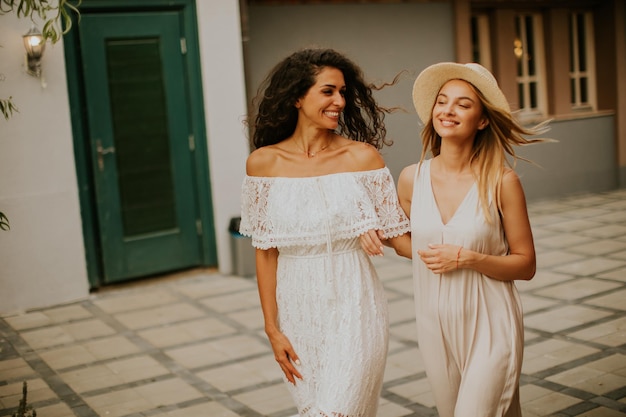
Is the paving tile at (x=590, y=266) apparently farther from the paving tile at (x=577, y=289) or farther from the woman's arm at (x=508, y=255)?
the woman's arm at (x=508, y=255)

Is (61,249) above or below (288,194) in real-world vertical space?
below

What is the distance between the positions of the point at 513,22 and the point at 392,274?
5243mm

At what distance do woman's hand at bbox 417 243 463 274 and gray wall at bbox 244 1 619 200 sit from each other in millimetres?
5658

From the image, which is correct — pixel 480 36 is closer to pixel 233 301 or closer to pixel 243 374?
pixel 233 301

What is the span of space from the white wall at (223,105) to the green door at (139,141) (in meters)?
0.24

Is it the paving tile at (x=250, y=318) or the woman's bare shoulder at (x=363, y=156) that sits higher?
the woman's bare shoulder at (x=363, y=156)

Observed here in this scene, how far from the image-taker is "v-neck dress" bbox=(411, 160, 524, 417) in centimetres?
296

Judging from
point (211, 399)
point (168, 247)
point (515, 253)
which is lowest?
point (211, 399)

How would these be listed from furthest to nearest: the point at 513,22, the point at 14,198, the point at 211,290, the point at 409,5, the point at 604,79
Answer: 1. the point at 604,79
2. the point at 513,22
3. the point at 409,5
4. the point at 211,290
5. the point at 14,198

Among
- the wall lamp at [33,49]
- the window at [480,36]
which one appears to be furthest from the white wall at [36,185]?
the window at [480,36]

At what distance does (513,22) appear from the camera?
11453 mm

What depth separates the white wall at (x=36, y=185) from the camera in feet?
22.8

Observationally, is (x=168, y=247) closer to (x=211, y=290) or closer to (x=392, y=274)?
(x=211, y=290)

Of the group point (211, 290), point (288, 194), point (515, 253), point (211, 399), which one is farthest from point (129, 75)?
point (515, 253)
